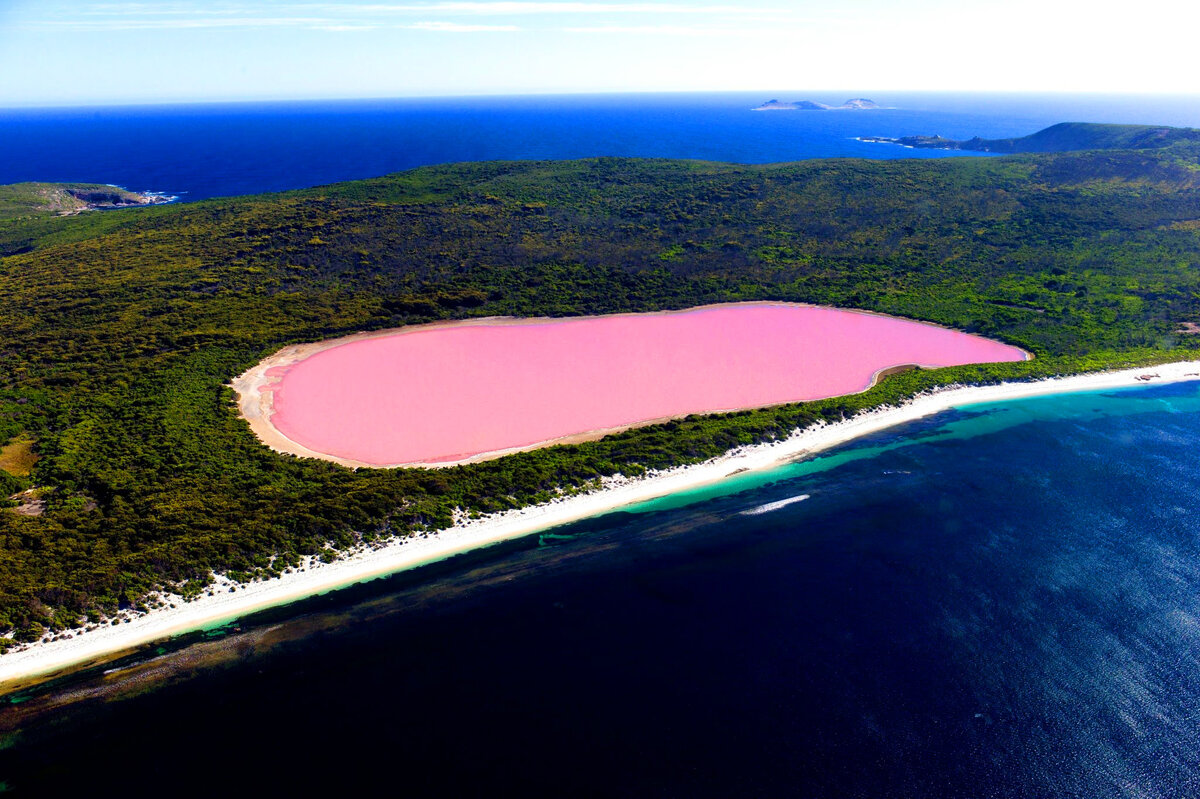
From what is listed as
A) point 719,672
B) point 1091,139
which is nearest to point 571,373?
point 719,672

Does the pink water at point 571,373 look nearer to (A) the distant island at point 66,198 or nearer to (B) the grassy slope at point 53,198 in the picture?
(B) the grassy slope at point 53,198

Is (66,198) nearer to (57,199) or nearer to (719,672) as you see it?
(57,199)

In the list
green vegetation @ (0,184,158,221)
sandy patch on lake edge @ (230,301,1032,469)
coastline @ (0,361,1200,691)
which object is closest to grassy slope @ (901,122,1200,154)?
sandy patch on lake edge @ (230,301,1032,469)

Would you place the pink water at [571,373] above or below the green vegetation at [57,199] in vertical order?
below

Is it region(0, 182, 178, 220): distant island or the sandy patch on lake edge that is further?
region(0, 182, 178, 220): distant island

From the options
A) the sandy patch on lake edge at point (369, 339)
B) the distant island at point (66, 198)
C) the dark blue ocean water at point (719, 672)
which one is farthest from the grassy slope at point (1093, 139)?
the distant island at point (66, 198)

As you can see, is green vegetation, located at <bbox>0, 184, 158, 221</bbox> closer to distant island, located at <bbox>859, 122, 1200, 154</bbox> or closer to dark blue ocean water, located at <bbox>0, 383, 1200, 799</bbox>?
dark blue ocean water, located at <bbox>0, 383, 1200, 799</bbox>

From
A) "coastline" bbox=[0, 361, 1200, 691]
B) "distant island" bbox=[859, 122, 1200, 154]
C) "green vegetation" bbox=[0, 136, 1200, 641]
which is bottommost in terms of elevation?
"coastline" bbox=[0, 361, 1200, 691]

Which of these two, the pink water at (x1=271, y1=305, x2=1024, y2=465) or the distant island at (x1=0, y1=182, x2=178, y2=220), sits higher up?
the distant island at (x1=0, y1=182, x2=178, y2=220)
